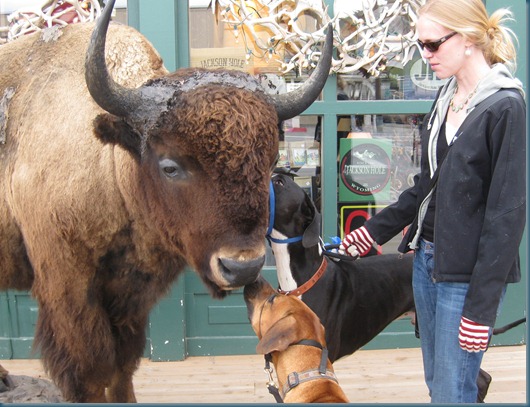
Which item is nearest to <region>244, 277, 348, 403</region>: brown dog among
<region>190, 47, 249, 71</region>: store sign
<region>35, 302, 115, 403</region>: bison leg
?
<region>35, 302, 115, 403</region>: bison leg

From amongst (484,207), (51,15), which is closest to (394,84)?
(484,207)

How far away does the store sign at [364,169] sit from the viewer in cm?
507

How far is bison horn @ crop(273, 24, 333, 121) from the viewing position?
252cm

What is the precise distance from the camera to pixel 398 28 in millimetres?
4797

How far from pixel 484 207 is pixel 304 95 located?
0.99m

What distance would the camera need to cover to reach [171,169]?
91.6 inches

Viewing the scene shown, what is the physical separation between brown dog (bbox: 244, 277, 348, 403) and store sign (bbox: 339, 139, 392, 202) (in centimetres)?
274

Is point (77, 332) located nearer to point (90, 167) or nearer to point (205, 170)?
point (90, 167)

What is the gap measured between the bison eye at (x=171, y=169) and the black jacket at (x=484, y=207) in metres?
1.15

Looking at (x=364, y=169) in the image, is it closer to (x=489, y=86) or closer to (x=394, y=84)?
(x=394, y=84)

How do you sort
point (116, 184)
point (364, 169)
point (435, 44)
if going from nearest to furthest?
point (435, 44) < point (116, 184) < point (364, 169)

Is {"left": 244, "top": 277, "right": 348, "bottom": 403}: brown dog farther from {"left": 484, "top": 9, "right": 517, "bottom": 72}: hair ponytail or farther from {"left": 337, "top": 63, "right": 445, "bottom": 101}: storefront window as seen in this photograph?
{"left": 337, "top": 63, "right": 445, "bottom": 101}: storefront window

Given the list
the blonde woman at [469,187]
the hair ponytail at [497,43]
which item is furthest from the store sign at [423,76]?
the hair ponytail at [497,43]

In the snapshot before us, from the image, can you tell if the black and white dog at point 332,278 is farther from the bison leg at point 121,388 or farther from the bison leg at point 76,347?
the bison leg at point 121,388
